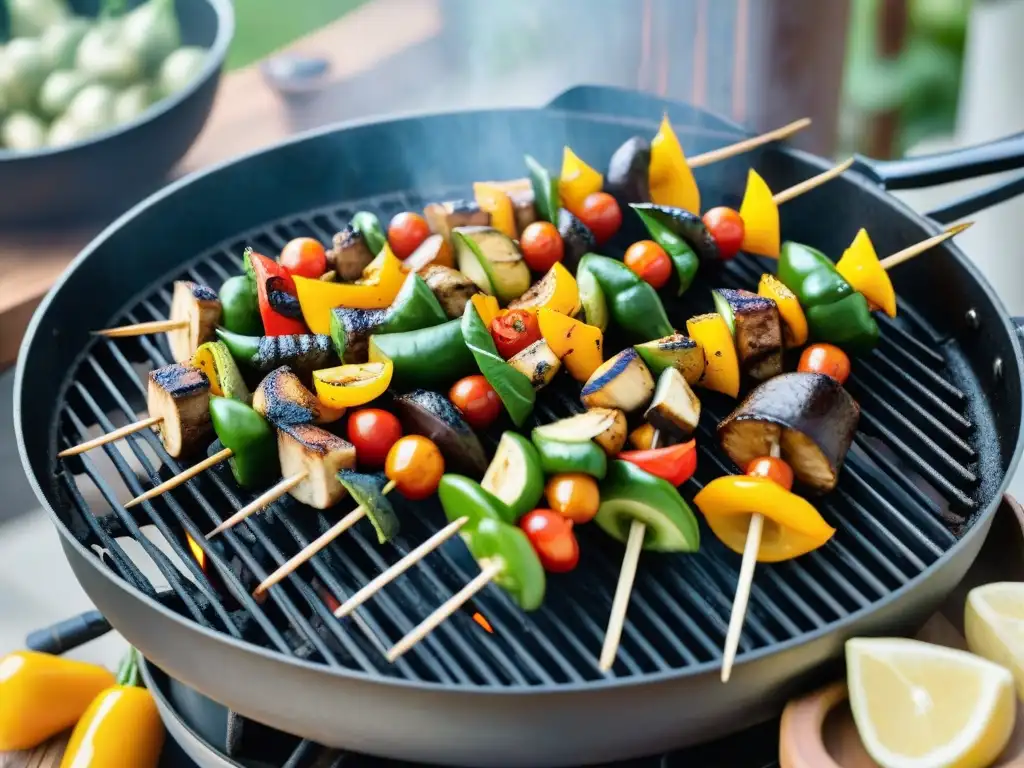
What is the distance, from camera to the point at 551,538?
192cm

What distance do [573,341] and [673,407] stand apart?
275mm

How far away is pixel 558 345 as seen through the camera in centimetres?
223

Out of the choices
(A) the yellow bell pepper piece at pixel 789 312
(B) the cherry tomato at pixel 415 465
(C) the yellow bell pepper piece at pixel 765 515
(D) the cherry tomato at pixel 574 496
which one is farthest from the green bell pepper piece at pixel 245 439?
(A) the yellow bell pepper piece at pixel 789 312

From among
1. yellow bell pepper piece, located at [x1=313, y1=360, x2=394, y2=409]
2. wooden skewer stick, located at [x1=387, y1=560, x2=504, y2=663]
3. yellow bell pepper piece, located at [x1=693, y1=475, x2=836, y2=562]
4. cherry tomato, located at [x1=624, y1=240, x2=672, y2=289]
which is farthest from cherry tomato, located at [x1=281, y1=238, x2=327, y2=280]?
yellow bell pepper piece, located at [x1=693, y1=475, x2=836, y2=562]

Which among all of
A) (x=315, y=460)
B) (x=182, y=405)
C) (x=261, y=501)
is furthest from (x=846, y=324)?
(x=182, y=405)

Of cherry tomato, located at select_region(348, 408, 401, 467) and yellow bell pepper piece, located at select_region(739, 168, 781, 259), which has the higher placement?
yellow bell pepper piece, located at select_region(739, 168, 781, 259)

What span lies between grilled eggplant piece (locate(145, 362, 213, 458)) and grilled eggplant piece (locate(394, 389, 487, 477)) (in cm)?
41

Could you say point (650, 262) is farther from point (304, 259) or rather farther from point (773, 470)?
point (304, 259)

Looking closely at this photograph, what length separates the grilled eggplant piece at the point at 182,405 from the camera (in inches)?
84.7

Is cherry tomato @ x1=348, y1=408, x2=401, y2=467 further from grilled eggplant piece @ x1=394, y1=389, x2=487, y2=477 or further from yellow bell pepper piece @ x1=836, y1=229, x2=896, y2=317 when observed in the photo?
yellow bell pepper piece @ x1=836, y1=229, x2=896, y2=317

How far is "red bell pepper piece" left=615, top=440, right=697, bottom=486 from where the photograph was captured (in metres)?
2.00

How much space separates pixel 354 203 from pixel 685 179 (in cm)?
97

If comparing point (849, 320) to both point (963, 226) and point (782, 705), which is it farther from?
point (782, 705)

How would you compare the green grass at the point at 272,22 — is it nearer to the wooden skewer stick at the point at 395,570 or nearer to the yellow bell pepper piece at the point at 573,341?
the yellow bell pepper piece at the point at 573,341
